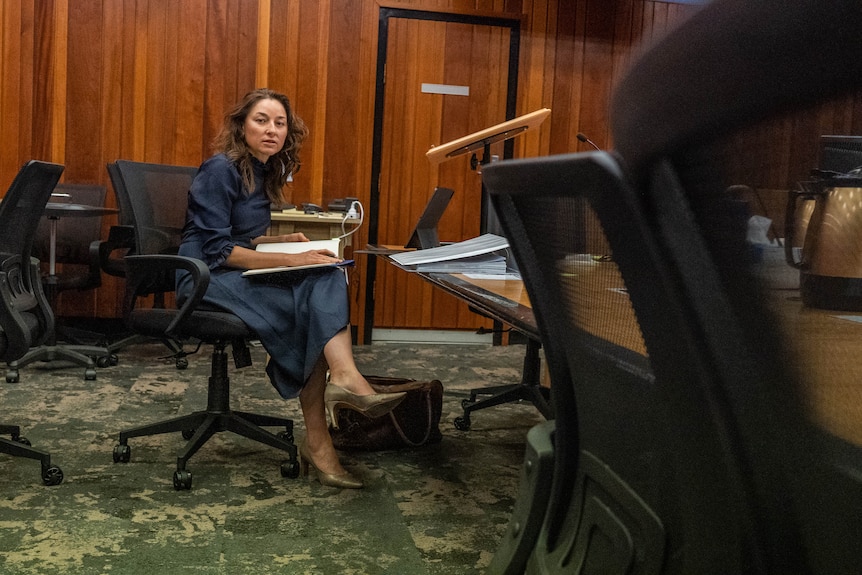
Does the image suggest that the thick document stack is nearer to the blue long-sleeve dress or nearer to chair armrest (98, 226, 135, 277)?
the blue long-sleeve dress

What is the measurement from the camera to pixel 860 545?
0.51 metres

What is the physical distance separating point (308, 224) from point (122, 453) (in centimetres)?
222

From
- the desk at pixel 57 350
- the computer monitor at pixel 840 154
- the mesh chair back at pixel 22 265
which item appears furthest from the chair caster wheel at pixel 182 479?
the computer monitor at pixel 840 154

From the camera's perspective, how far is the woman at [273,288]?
236cm

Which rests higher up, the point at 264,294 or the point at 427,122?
the point at 427,122

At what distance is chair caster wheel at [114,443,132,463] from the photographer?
256cm

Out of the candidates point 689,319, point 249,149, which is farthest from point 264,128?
point 689,319

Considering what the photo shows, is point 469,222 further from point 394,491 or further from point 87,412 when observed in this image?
point 394,491

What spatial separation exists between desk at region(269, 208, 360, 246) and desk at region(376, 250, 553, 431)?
59.4 inches

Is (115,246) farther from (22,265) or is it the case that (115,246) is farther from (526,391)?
(526,391)

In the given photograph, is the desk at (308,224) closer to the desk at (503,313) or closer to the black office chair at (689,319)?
the desk at (503,313)

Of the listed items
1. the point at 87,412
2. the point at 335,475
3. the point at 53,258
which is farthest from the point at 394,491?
the point at 53,258

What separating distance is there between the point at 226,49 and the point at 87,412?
2.84m

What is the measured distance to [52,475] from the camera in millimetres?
2334
